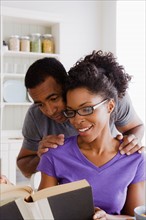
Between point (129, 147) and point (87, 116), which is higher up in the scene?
point (87, 116)

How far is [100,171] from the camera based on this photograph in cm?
111

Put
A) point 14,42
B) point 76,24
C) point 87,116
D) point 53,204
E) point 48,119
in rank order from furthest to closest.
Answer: point 76,24 < point 14,42 < point 48,119 < point 87,116 < point 53,204

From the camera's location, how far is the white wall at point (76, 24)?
396 cm

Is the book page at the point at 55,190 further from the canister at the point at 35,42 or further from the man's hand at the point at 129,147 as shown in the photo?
the canister at the point at 35,42

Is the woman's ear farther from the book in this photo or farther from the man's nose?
the book

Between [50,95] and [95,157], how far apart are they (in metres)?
0.30

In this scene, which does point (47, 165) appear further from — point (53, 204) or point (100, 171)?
point (53, 204)

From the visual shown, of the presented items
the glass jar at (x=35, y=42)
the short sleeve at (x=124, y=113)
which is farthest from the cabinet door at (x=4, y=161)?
the short sleeve at (x=124, y=113)

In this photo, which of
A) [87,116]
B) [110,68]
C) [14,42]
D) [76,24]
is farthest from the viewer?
[76,24]

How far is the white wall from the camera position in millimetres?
3965

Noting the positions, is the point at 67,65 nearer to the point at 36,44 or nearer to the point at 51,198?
the point at 36,44

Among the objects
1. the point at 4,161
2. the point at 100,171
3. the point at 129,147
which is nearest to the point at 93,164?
the point at 100,171

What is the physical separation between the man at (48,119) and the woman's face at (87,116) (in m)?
0.12

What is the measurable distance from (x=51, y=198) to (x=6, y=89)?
3179 mm
